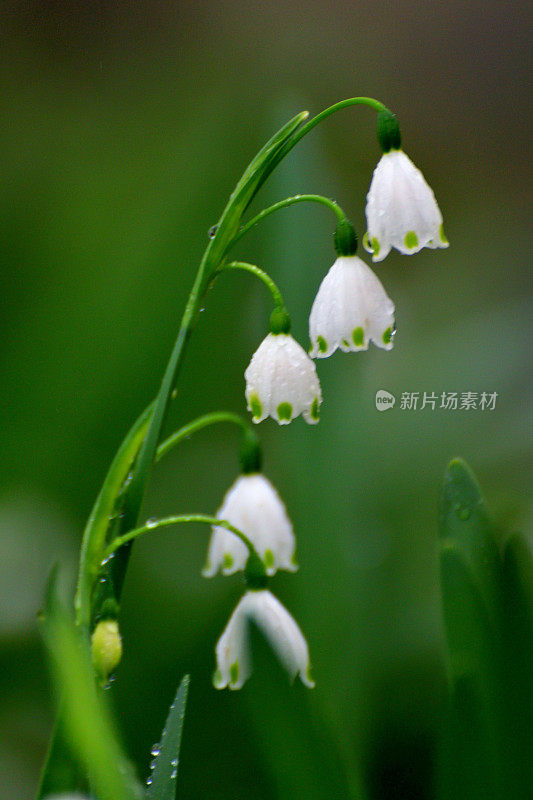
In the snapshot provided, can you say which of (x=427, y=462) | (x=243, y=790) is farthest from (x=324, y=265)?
(x=243, y=790)

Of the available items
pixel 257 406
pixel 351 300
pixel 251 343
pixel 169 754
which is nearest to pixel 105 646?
pixel 169 754

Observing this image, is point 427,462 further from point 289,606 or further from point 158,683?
point 158,683

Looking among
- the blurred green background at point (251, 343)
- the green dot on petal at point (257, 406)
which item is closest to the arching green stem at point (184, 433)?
the green dot on petal at point (257, 406)

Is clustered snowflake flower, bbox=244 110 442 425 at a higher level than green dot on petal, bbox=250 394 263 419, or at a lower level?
higher

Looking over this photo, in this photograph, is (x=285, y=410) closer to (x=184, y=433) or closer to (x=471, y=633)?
(x=184, y=433)

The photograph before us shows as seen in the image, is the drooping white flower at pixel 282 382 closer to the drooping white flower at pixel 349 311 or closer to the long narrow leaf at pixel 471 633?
the drooping white flower at pixel 349 311

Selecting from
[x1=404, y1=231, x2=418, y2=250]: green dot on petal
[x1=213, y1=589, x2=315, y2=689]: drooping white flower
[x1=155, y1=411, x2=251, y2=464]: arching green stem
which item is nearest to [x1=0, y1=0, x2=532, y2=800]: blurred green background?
[x1=213, y1=589, x2=315, y2=689]: drooping white flower

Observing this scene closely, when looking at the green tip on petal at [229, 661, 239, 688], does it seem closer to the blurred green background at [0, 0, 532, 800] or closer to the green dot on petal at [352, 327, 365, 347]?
the blurred green background at [0, 0, 532, 800]

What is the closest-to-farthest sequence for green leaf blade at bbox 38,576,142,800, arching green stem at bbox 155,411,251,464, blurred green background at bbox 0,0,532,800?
1. green leaf blade at bbox 38,576,142,800
2. arching green stem at bbox 155,411,251,464
3. blurred green background at bbox 0,0,532,800
